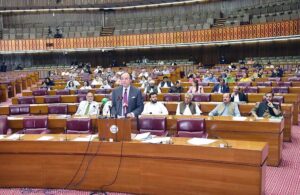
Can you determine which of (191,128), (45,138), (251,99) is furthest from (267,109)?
(45,138)

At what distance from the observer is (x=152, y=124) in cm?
590

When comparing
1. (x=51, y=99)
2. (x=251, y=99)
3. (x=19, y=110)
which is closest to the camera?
(x=19, y=110)

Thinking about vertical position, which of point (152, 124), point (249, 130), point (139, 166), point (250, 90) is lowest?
point (139, 166)

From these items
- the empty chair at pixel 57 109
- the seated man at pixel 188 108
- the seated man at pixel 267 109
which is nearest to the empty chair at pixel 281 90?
the seated man at pixel 267 109

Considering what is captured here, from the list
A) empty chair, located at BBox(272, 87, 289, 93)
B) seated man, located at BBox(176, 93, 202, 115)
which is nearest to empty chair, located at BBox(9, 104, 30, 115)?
seated man, located at BBox(176, 93, 202, 115)

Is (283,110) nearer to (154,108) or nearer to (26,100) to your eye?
(154,108)

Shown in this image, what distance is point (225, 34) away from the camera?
22.2m

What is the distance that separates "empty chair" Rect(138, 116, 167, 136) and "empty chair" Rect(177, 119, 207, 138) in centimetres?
29

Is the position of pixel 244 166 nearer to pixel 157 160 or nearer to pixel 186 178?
pixel 186 178

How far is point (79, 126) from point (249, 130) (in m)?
2.75

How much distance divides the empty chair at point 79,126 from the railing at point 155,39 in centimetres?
1654

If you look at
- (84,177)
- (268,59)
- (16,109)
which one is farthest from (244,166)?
(268,59)

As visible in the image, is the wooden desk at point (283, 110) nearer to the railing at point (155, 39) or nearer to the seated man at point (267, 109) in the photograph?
the seated man at point (267, 109)

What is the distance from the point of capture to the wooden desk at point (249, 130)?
5.80 m
